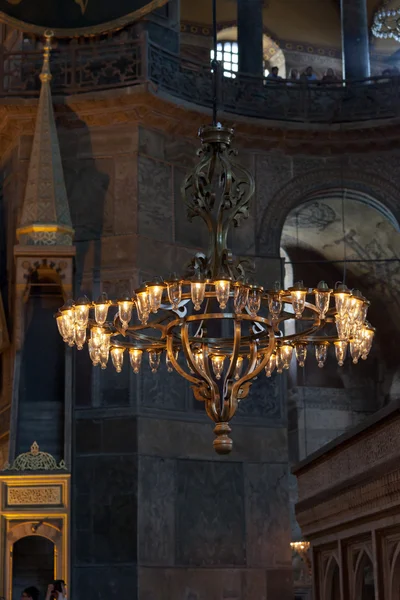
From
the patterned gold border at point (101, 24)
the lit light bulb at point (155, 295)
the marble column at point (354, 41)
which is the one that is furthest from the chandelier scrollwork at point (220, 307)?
the marble column at point (354, 41)

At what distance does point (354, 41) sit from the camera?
15.8 m

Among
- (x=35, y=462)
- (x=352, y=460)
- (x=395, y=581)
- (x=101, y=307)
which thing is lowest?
(x=395, y=581)

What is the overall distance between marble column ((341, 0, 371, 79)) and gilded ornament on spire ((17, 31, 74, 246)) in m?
4.62

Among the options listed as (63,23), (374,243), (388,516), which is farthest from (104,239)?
(388,516)

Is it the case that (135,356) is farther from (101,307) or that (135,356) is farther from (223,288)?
(223,288)

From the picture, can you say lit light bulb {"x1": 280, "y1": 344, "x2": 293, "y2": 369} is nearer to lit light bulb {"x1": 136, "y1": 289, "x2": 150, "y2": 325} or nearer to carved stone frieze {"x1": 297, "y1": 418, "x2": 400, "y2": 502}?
lit light bulb {"x1": 136, "y1": 289, "x2": 150, "y2": 325}

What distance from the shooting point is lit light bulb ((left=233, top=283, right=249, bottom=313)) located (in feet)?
27.4

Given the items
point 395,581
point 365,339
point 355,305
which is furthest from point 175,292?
point 395,581

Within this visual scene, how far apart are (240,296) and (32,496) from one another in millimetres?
4281

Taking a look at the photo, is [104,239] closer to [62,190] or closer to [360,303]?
[62,190]

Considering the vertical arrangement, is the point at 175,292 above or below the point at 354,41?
below

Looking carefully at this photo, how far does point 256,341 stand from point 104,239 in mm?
4580

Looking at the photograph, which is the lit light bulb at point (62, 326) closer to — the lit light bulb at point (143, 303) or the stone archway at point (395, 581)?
the lit light bulb at point (143, 303)

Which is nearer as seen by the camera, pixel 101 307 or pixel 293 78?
pixel 101 307
